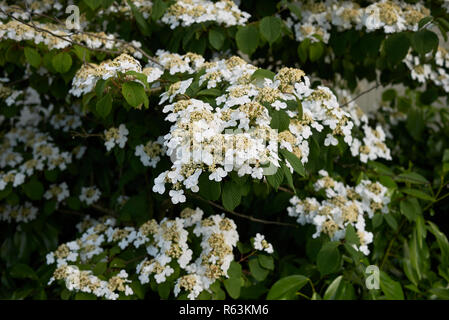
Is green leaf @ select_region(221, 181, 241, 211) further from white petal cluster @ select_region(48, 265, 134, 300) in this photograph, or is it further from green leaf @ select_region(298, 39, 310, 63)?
green leaf @ select_region(298, 39, 310, 63)

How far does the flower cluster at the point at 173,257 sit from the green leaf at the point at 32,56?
25.8 inches

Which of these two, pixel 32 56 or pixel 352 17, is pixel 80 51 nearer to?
pixel 32 56

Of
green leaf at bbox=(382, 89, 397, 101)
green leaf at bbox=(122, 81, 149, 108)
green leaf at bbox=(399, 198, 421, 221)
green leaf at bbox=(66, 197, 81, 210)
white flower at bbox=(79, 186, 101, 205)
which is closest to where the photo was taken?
green leaf at bbox=(122, 81, 149, 108)

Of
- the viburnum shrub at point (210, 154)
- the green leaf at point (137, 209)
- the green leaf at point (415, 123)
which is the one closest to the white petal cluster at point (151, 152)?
the viburnum shrub at point (210, 154)

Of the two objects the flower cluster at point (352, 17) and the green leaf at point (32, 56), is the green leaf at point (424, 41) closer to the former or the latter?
the flower cluster at point (352, 17)

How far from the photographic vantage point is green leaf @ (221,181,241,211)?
1.14 meters

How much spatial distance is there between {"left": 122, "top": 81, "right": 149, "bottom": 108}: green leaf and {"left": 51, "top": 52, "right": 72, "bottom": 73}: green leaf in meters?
0.43

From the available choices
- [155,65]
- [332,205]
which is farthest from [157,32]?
[332,205]

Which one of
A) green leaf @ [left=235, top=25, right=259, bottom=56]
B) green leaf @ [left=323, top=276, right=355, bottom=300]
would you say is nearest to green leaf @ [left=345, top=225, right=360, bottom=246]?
green leaf @ [left=323, top=276, right=355, bottom=300]

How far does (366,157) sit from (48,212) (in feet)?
4.54

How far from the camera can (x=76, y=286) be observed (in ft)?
5.02

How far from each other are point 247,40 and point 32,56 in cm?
75

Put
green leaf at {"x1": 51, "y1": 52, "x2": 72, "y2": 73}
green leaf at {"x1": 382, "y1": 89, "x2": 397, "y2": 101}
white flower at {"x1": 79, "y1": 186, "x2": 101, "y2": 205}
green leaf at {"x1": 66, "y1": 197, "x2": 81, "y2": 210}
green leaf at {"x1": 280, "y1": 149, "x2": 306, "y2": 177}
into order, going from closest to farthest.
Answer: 1. green leaf at {"x1": 280, "y1": 149, "x2": 306, "y2": 177}
2. green leaf at {"x1": 51, "y1": 52, "x2": 72, "y2": 73}
3. green leaf at {"x1": 66, "y1": 197, "x2": 81, "y2": 210}
4. white flower at {"x1": 79, "y1": 186, "x2": 101, "y2": 205}
5. green leaf at {"x1": 382, "y1": 89, "x2": 397, "y2": 101}

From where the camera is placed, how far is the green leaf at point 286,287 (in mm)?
1715
